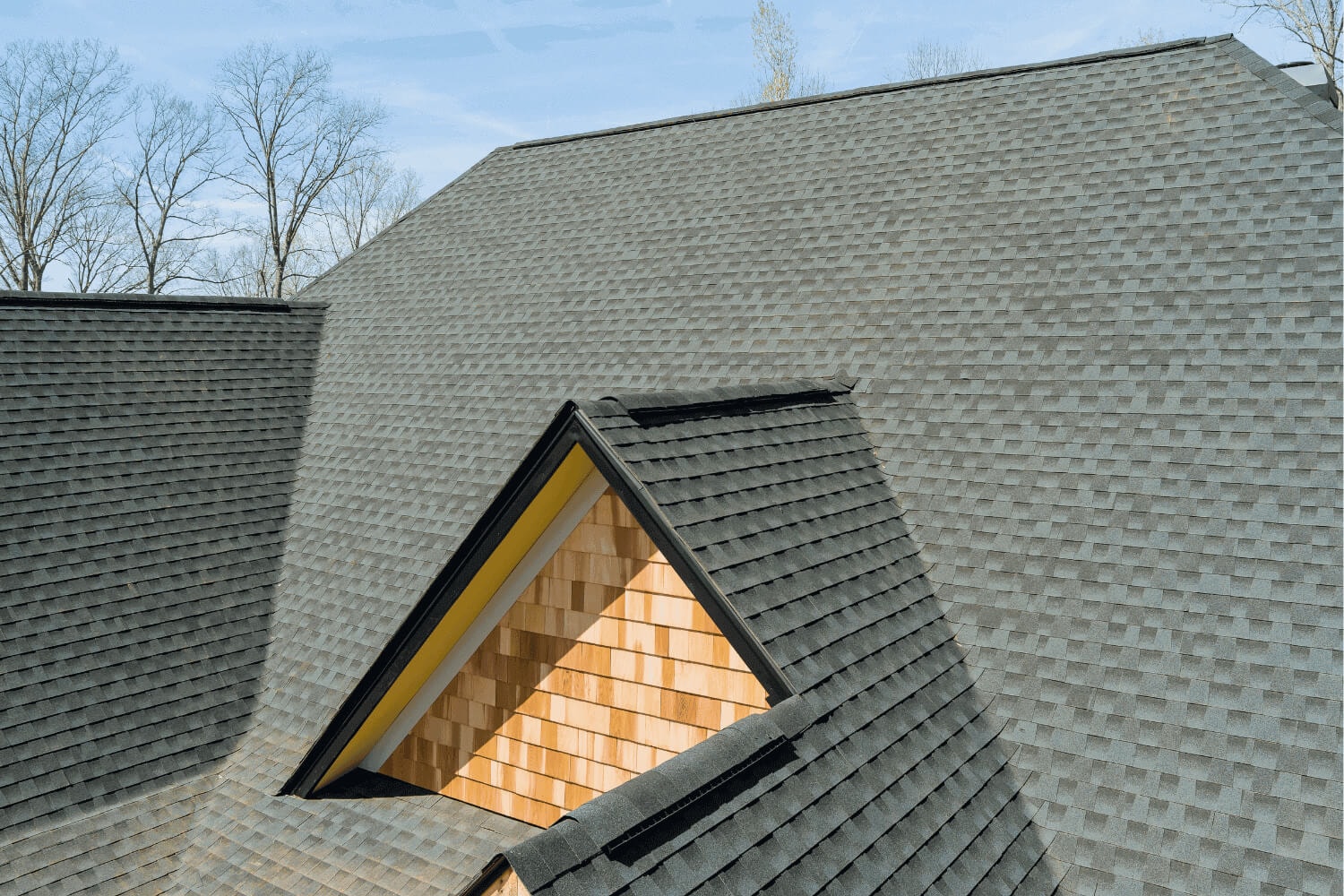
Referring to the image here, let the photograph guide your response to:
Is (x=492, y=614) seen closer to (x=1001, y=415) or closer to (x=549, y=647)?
(x=549, y=647)

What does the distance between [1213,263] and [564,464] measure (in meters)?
5.29

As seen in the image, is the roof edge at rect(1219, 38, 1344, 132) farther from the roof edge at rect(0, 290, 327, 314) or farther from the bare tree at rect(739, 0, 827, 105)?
the bare tree at rect(739, 0, 827, 105)

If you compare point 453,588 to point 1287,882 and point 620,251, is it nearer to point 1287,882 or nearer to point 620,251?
point 1287,882

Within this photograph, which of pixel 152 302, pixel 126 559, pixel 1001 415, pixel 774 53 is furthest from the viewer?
pixel 774 53

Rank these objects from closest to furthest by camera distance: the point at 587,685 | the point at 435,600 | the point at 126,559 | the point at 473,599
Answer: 1. the point at 435,600
2. the point at 587,685
3. the point at 473,599
4. the point at 126,559

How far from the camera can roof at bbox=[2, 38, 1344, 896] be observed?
5.06 m

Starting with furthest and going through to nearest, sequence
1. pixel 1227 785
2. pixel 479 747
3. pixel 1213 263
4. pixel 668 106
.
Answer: pixel 668 106 → pixel 1213 263 → pixel 479 747 → pixel 1227 785

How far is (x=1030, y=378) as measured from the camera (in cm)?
721

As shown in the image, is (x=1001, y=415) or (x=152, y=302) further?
(x=152, y=302)

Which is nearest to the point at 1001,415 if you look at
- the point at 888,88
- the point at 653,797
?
the point at 653,797

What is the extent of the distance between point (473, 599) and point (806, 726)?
7.98ft

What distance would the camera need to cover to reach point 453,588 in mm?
5598

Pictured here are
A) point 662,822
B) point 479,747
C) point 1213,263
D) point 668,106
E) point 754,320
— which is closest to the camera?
point 662,822

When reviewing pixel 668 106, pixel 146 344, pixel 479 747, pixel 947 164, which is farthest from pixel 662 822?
pixel 668 106
